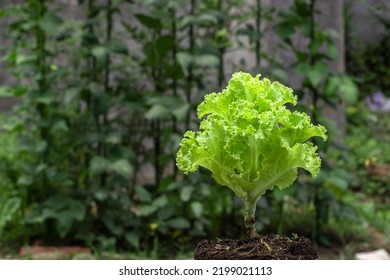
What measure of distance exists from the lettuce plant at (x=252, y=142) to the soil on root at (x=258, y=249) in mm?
24

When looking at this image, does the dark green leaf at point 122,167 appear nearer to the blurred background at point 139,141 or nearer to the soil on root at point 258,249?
Answer: the blurred background at point 139,141

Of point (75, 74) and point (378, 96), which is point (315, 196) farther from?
point (378, 96)

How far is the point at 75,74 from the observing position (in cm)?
358

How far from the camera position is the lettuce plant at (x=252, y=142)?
950mm

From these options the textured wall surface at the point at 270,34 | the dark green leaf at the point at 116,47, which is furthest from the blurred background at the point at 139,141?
the textured wall surface at the point at 270,34

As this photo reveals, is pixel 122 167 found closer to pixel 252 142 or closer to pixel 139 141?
pixel 139 141

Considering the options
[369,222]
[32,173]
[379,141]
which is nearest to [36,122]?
[32,173]

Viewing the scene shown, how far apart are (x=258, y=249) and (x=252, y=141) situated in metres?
0.15

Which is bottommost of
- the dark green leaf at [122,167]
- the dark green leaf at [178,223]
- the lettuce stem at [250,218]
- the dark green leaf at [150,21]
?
the dark green leaf at [178,223]

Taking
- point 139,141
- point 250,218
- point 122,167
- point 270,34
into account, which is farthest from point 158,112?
point 250,218

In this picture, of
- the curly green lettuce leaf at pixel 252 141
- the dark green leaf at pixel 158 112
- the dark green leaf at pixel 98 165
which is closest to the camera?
the curly green lettuce leaf at pixel 252 141

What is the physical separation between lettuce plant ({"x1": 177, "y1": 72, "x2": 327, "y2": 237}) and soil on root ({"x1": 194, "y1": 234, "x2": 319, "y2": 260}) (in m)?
0.02

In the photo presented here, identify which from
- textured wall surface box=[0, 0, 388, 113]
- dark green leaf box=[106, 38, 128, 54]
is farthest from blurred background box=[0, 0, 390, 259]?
textured wall surface box=[0, 0, 388, 113]

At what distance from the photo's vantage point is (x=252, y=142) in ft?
3.10
